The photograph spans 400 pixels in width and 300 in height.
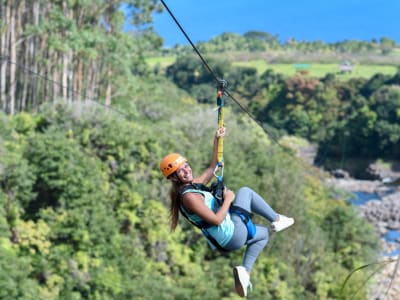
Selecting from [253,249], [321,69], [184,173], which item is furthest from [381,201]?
[184,173]

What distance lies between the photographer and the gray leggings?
4887 millimetres

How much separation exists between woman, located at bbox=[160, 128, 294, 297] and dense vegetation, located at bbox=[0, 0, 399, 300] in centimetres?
304

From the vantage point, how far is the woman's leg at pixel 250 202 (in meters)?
4.95

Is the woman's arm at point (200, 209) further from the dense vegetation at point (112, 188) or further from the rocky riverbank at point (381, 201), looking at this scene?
the rocky riverbank at point (381, 201)

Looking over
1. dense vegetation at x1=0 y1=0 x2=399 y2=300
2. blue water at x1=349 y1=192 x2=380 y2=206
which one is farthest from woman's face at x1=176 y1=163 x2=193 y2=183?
blue water at x1=349 y1=192 x2=380 y2=206

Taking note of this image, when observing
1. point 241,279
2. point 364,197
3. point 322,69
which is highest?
point 322,69

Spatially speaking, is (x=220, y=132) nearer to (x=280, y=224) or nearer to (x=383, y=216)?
(x=280, y=224)

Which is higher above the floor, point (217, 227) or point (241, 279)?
point (217, 227)

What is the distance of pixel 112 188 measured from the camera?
60.5 feet

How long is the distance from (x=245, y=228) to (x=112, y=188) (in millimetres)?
13813

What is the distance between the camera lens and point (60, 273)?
14.9 m

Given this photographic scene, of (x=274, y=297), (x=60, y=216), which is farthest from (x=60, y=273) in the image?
(x=274, y=297)

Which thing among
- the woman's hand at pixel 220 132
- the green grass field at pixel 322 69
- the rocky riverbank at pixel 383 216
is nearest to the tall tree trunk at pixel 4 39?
the rocky riverbank at pixel 383 216

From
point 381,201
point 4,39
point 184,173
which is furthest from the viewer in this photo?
point 381,201
